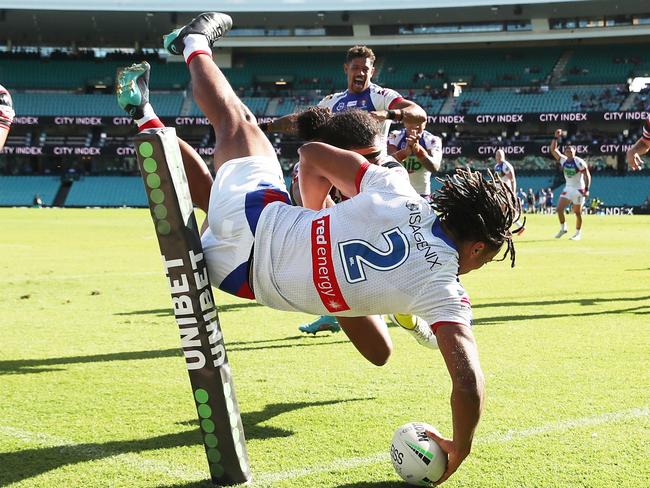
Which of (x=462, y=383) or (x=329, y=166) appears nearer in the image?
(x=462, y=383)

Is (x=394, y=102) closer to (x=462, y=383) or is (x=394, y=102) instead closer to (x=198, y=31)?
(x=198, y=31)

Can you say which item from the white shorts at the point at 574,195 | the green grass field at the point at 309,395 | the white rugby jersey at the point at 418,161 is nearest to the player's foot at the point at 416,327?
the green grass field at the point at 309,395

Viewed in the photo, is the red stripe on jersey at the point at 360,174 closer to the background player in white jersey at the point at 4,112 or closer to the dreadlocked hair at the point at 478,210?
the dreadlocked hair at the point at 478,210

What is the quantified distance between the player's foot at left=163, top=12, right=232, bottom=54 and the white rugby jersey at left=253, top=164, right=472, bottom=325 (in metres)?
1.70

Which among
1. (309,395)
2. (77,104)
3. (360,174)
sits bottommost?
(309,395)

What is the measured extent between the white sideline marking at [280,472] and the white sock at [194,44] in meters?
2.23

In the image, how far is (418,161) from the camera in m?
10.7

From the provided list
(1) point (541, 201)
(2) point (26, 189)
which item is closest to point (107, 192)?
(2) point (26, 189)

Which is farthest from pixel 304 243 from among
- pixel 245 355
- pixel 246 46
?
pixel 246 46

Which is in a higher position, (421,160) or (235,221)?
(421,160)

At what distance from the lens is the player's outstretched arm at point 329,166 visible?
3.92 metres

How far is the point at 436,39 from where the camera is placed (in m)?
58.4

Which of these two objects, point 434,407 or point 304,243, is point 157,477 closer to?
point 304,243

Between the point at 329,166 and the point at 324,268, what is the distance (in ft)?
2.03
